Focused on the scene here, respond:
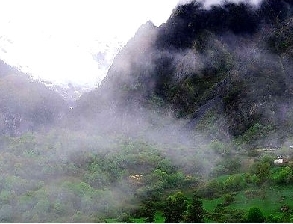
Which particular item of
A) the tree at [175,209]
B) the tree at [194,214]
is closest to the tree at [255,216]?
the tree at [194,214]

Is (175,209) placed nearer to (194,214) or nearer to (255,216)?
(194,214)

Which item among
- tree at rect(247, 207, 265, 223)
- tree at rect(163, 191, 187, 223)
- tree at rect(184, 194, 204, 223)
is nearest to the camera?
tree at rect(247, 207, 265, 223)

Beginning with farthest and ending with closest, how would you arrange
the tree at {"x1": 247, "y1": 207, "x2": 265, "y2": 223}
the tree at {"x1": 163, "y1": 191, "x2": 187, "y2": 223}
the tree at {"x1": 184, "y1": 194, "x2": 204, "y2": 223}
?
1. the tree at {"x1": 163, "y1": 191, "x2": 187, "y2": 223}
2. the tree at {"x1": 184, "y1": 194, "x2": 204, "y2": 223}
3. the tree at {"x1": 247, "y1": 207, "x2": 265, "y2": 223}

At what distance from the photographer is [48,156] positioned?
181 meters

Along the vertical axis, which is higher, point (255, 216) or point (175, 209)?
point (175, 209)

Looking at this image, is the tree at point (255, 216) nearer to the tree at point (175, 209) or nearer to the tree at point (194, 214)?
the tree at point (194, 214)

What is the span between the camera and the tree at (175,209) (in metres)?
100

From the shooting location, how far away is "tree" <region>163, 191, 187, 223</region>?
100m

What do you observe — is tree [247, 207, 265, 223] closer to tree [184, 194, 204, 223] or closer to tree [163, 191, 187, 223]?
tree [184, 194, 204, 223]

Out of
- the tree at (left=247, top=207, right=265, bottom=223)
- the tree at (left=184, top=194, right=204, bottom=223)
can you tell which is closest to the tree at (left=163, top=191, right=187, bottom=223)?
the tree at (left=184, top=194, right=204, bottom=223)

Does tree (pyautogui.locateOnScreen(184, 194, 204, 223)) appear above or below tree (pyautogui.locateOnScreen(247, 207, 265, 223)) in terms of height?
above

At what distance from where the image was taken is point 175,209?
105m

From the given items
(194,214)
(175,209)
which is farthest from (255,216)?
(175,209)

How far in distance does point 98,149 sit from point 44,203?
83.8 metres
